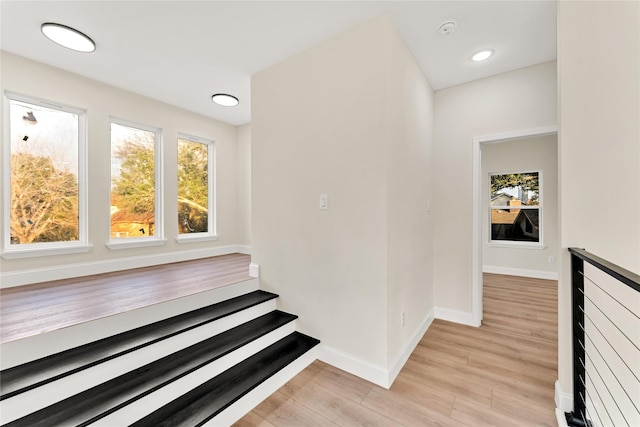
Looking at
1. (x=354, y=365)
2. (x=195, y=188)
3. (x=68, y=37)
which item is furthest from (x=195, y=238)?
(x=354, y=365)

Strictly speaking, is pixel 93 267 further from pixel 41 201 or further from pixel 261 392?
pixel 261 392

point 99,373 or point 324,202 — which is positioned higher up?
point 324,202

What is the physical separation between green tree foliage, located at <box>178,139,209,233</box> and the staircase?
2513 mm

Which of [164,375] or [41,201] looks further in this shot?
[41,201]

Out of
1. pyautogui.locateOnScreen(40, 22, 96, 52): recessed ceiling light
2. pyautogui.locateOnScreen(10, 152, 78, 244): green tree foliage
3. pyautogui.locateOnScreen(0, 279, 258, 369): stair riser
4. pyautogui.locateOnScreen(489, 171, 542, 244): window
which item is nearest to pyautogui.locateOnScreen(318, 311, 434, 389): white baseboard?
pyautogui.locateOnScreen(0, 279, 258, 369): stair riser

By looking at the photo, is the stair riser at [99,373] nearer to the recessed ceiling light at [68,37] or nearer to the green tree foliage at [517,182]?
the recessed ceiling light at [68,37]

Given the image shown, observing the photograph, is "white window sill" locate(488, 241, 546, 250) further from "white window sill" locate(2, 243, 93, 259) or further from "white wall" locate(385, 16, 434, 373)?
"white window sill" locate(2, 243, 93, 259)

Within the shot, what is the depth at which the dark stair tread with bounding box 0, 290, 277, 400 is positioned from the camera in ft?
4.62

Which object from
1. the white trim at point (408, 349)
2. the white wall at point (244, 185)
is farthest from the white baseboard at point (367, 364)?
the white wall at point (244, 185)

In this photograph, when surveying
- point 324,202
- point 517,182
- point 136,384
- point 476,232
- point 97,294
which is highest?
point 517,182

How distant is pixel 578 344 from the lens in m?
1.62

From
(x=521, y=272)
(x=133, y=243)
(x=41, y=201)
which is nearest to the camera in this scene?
(x=41, y=201)

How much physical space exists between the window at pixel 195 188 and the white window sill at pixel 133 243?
1.22 ft

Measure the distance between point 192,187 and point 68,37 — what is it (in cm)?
243
